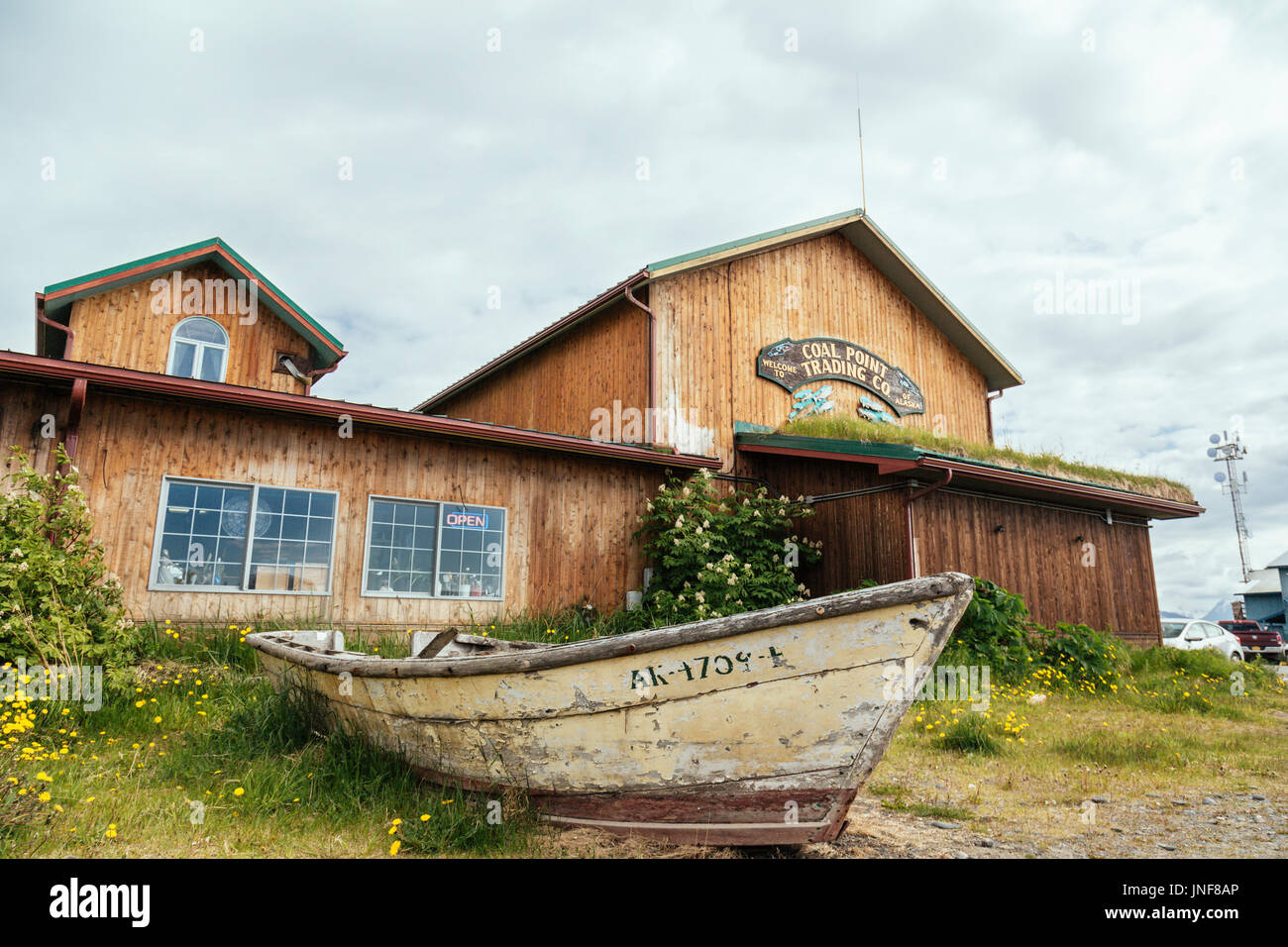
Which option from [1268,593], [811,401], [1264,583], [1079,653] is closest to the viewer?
[1079,653]

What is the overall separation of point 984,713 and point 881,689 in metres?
5.33

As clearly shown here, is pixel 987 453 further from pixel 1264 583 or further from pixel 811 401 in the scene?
pixel 1264 583

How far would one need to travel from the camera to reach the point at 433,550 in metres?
10.5

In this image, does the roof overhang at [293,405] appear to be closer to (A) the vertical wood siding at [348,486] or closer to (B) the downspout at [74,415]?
(B) the downspout at [74,415]

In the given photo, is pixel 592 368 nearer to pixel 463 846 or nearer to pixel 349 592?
pixel 349 592

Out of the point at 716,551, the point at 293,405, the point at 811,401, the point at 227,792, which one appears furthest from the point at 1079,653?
the point at 293,405

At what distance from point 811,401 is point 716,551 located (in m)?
4.98

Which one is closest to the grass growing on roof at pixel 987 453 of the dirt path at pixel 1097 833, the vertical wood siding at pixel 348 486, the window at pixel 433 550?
the vertical wood siding at pixel 348 486

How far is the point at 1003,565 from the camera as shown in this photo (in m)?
12.8

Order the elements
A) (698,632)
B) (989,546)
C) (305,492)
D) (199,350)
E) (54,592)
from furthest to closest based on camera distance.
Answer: (199,350)
(989,546)
(305,492)
(54,592)
(698,632)

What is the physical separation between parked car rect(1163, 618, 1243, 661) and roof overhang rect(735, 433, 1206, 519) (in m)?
4.14

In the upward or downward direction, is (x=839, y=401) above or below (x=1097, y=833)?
above

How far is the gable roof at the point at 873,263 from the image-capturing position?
13719mm

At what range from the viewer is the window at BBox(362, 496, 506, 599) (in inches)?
398
